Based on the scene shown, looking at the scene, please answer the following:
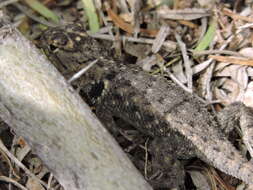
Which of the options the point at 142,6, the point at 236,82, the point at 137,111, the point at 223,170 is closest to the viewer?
the point at 223,170

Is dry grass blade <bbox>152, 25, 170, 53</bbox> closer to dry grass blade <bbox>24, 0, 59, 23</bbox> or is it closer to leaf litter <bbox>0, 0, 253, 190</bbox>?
leaf litter <bbox>0, 0, 253, 190</bbox>

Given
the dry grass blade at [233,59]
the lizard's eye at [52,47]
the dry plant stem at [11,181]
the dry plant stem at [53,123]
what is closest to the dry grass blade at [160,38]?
the dry grass blade at [233,59]

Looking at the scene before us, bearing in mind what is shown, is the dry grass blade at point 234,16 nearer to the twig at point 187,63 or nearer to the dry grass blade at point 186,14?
the dry grass blade at point 186,14

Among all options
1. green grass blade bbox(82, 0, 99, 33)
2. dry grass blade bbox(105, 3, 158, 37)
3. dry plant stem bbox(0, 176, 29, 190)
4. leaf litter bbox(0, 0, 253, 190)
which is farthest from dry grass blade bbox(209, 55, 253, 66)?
dry plant stem bbox(0, 176, 29, 190)

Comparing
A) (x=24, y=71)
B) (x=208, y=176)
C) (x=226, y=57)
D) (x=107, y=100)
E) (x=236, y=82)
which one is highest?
(x=24, y=71)

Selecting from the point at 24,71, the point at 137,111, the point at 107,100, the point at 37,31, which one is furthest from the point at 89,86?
the point at 24,71

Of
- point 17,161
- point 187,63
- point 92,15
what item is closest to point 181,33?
point 187,63

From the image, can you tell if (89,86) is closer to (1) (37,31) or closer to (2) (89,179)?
(1) (37,31)
